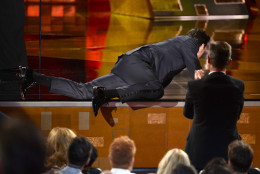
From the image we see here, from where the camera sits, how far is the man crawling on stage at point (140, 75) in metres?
3.97

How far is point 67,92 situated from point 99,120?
0.40 metres

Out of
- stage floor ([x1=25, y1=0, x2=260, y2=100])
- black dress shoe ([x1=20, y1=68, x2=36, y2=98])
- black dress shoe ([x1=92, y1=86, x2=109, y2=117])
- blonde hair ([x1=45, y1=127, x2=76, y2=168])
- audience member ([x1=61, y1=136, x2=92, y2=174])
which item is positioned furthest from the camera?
stage floor ([x1=25, y1=0, x2=260, y2=100])

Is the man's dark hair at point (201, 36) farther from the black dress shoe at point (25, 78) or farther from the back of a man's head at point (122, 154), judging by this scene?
the back of a man's head at point (122, 154)

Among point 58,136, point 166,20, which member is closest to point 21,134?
point 58,136

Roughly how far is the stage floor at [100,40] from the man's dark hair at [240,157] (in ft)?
7.20

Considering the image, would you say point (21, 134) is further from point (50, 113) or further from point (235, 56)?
point (235, 56)

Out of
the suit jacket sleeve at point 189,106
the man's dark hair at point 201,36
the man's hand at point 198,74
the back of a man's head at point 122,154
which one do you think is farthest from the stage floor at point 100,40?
the back of a man's head at point 122,154

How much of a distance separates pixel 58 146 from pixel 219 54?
114cm

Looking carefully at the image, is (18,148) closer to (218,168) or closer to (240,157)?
(218,168)

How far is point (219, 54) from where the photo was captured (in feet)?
9.26

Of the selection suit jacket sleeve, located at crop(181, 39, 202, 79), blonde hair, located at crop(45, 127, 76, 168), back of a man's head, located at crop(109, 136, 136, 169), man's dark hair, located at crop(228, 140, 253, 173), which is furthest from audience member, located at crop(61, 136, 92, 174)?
suit jacket sleeve, located at crop(181, 39, 202, 79)

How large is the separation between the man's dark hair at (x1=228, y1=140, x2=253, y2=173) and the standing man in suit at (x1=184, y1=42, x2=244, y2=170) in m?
0.43

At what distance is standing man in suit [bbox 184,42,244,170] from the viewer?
284 centimetres

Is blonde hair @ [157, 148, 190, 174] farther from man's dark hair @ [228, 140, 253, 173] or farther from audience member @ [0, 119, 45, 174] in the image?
audience member @ [0, 119, 45, 174]
